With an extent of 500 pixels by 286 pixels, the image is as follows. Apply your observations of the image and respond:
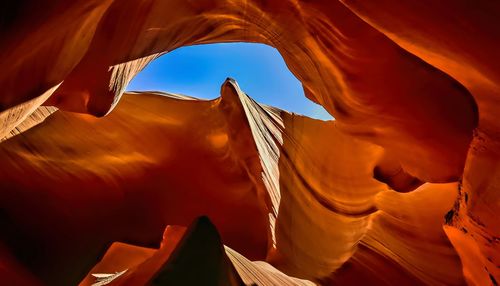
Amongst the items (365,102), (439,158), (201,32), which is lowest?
(439,158)

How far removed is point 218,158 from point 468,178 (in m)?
2.74

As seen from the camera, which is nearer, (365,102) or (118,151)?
(365,102)

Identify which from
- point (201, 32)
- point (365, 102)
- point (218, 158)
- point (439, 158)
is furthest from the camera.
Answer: point (218, 158)

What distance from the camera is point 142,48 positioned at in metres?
3.56

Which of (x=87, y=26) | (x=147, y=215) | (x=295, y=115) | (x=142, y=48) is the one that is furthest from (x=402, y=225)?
(x=87, y=26)

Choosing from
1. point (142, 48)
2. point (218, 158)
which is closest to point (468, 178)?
point (142, 48)

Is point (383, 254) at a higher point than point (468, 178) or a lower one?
lower

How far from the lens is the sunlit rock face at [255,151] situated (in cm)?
219

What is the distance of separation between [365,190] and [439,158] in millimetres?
1522

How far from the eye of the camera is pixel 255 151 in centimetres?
416

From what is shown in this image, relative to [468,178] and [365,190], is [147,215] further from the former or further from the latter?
[468,178]

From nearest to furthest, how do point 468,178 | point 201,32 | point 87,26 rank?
point 468,178, point 87,26, point 201,32

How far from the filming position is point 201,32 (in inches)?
160

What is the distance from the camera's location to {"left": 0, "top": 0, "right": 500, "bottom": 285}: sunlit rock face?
7.18 feet
